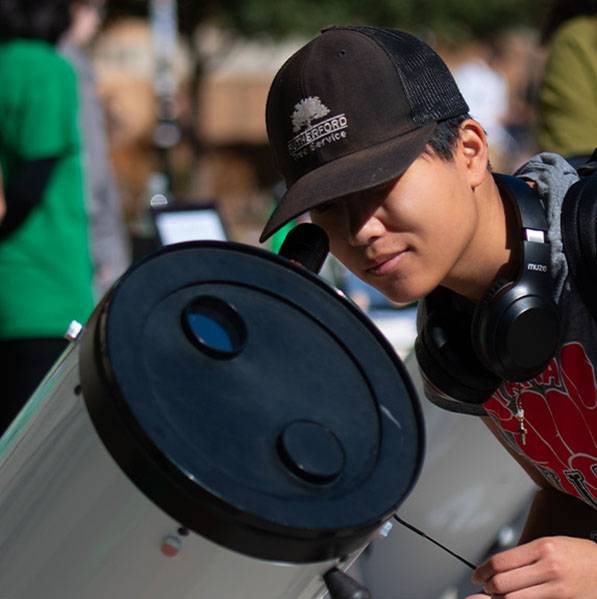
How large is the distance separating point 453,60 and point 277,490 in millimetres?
15052

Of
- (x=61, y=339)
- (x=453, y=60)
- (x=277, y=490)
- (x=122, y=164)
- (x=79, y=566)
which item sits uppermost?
(x=277, y=490)

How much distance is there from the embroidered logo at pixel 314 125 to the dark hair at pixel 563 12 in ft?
7.19

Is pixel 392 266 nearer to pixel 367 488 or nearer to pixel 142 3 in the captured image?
pixel 367 488

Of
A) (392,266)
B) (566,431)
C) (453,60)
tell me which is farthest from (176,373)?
(453,60)

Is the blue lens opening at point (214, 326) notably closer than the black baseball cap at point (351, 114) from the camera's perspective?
Yes

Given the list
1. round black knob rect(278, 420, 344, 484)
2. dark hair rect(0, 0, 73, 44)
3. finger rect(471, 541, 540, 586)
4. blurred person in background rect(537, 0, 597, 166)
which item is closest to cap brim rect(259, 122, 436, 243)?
round black knob rect(278, 420, 344, 484)

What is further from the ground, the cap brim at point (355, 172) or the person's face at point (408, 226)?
the cap brim at point (355, 172)

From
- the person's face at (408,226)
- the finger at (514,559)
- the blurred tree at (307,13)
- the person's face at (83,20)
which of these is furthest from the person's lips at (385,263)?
the blurred tree at (307,13)

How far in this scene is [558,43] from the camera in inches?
147

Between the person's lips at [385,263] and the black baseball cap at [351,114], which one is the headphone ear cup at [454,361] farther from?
the black baseball cap at [351,114]

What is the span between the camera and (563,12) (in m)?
3.87

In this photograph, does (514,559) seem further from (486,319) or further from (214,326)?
(214,326)

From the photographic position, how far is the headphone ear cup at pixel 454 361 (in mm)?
1974

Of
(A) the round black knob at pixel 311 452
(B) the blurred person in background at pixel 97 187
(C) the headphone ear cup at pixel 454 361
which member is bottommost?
(B) the blurred person in background at pixel 97 187
